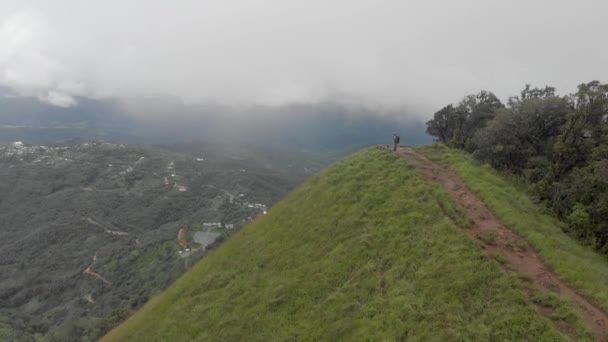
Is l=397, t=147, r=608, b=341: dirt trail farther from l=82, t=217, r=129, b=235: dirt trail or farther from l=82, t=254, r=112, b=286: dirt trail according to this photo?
l=82, t=217, r=129, b=235: dirt trail

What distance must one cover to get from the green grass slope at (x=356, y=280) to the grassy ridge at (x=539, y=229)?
6.37 ft

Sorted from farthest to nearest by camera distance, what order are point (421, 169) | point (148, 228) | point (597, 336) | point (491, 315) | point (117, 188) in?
point (117, 188)
point (148, 228)
point (421, 169)
point (491, 315)
point (597, 336)

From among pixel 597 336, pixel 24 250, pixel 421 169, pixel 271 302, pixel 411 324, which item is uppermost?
pixel 421 169

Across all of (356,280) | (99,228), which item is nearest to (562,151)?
(356,280)

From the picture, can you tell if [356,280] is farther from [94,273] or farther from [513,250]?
[94,273]

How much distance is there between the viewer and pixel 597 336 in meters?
10.2

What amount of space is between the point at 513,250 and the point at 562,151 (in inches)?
522

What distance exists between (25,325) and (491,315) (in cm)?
9605

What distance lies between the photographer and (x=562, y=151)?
23797 mm

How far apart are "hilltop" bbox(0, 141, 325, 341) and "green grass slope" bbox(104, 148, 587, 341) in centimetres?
4061

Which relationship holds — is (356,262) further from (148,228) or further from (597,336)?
(148,228)

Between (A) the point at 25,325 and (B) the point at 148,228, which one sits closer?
(A) the point at 25,325

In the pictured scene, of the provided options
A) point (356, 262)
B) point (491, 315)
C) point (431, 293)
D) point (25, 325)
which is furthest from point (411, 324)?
point (25, 325)

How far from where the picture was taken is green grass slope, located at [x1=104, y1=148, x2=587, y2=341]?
38.0ft
